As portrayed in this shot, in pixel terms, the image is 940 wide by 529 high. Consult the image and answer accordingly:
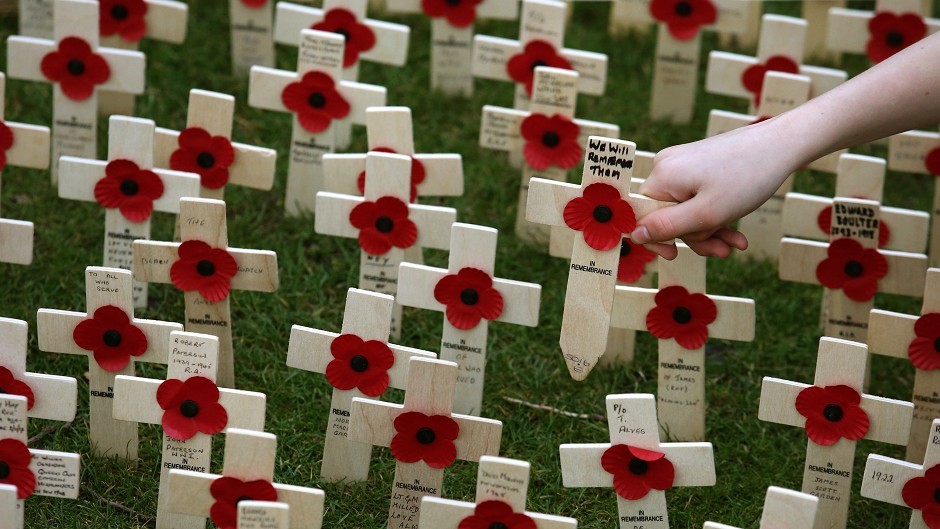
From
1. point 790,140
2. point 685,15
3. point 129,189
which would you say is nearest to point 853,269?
point 790,140

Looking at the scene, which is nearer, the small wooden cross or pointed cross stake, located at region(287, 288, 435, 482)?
the small wooden cross

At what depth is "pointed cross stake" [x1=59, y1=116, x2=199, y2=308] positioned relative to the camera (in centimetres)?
275

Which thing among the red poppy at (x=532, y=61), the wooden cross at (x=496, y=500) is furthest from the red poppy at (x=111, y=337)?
the red poppy at (x=532, y=61)

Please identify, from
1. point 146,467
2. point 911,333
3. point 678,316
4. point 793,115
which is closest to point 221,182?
point 146,467

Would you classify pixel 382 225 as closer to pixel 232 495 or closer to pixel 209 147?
pixel 209 147

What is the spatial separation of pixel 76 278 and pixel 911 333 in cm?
201

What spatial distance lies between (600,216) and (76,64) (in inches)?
63.0

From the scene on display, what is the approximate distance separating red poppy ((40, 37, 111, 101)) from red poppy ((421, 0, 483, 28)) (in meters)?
1.04

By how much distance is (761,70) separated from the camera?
134 inches

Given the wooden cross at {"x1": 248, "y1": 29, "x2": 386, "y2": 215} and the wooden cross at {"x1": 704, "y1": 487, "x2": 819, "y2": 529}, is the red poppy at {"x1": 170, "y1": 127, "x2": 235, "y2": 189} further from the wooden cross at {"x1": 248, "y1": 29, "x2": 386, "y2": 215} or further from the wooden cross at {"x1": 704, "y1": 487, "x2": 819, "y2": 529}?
the wooden cross at {"x1": 704, "y1": 487, "x2": 819, "y2": 529}

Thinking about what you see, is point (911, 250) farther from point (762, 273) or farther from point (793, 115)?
point (793, 115)

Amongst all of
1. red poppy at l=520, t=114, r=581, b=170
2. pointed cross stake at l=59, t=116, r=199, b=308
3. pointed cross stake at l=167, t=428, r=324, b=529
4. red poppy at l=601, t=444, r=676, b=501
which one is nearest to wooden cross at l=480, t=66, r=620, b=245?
red poppy at l=520, t=114, r=581, b=170

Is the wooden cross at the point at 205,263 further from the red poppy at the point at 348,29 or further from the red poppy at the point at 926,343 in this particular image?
the red poppy at the point at 926,343

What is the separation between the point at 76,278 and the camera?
301 cm
